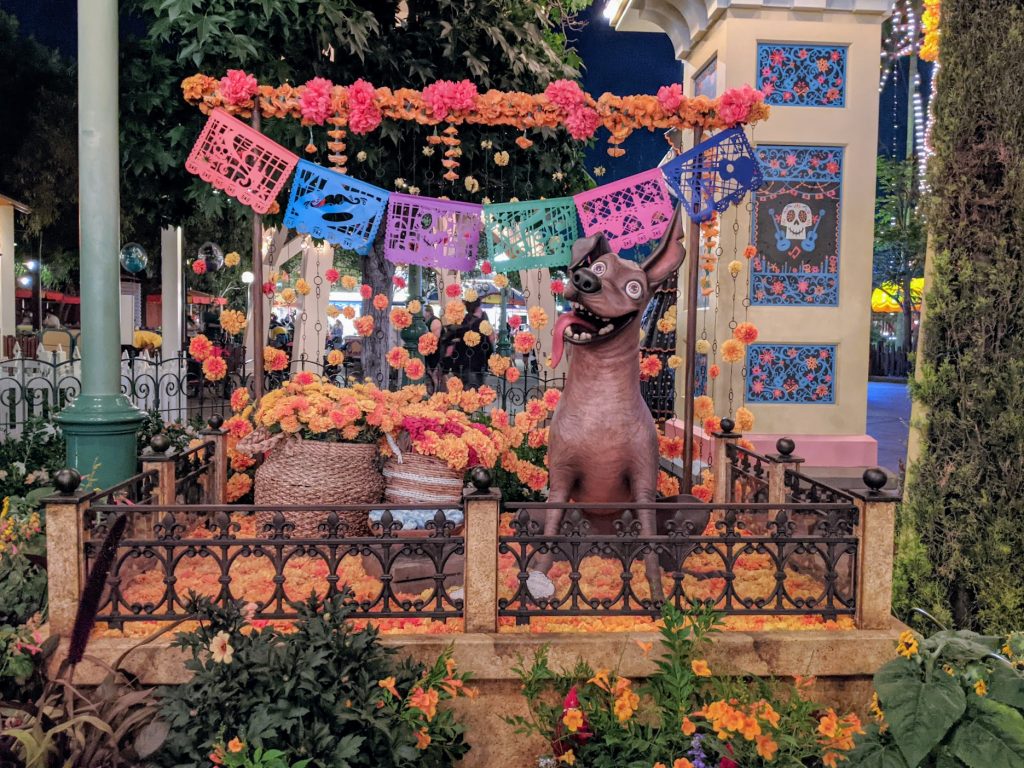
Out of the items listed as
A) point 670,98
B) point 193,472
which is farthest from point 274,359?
point 670,98

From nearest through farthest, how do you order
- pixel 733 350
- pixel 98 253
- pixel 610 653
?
pixel 610 653 → pixel 98 253 → pixel 733 350

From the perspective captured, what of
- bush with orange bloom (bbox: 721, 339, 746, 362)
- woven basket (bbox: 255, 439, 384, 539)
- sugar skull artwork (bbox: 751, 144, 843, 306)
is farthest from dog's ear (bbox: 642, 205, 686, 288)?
sugar skull artwork (bbox: 751, 144, 843, 306)

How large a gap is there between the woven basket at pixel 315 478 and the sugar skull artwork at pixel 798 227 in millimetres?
5101

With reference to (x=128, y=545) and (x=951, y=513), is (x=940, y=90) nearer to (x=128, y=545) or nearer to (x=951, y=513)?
(x=951, y=513)

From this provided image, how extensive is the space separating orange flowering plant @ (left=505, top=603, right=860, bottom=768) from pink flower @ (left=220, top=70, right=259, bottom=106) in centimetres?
389

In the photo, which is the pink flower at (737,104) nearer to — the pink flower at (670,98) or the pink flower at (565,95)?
the pink flower at (670,98)

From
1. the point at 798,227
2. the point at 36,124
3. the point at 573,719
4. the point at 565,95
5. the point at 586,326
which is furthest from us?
the point at 36,124

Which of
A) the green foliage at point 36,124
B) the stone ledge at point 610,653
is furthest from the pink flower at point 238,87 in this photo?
the green foliage at point 36,124

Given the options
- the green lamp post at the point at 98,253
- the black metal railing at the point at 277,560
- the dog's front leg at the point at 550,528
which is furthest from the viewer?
the green lamp post at the point at 98,253

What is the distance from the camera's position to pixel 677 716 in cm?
285

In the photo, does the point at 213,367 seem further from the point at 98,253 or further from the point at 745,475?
the point at 745,475

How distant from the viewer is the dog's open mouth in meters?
3.76

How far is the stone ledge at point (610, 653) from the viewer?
10.0ft

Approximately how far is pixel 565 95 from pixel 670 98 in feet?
2.28
